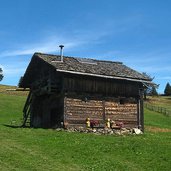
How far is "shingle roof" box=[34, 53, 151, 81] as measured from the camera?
3466 cm

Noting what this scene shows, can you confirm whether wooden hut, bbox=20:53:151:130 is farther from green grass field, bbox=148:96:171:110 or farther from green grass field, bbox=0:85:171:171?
green grass field, bbox=148:96:171:110

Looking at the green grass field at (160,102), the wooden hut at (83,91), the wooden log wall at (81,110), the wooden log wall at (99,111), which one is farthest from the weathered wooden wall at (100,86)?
the green grass field at (160,102)

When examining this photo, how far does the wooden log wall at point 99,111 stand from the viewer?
3466cm

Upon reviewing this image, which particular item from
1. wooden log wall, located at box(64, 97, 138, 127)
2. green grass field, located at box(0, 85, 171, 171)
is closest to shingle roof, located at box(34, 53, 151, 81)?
wooden log wall, located at box(64, 97, 138, 127)

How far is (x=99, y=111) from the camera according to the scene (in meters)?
36.0

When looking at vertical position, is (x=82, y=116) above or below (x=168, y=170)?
above

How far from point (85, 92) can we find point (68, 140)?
31.1ft

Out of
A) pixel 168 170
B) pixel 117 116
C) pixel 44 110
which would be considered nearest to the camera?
pixel 168 170

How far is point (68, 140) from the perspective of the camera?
26703 millimetres

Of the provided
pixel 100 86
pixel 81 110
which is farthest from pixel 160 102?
pixel 81 110

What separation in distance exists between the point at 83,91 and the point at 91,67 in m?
2.61

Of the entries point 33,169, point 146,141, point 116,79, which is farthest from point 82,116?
point 33,169

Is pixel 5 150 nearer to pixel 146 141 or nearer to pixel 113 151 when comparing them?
pixel 113 151

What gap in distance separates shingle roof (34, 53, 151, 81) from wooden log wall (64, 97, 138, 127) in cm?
241
